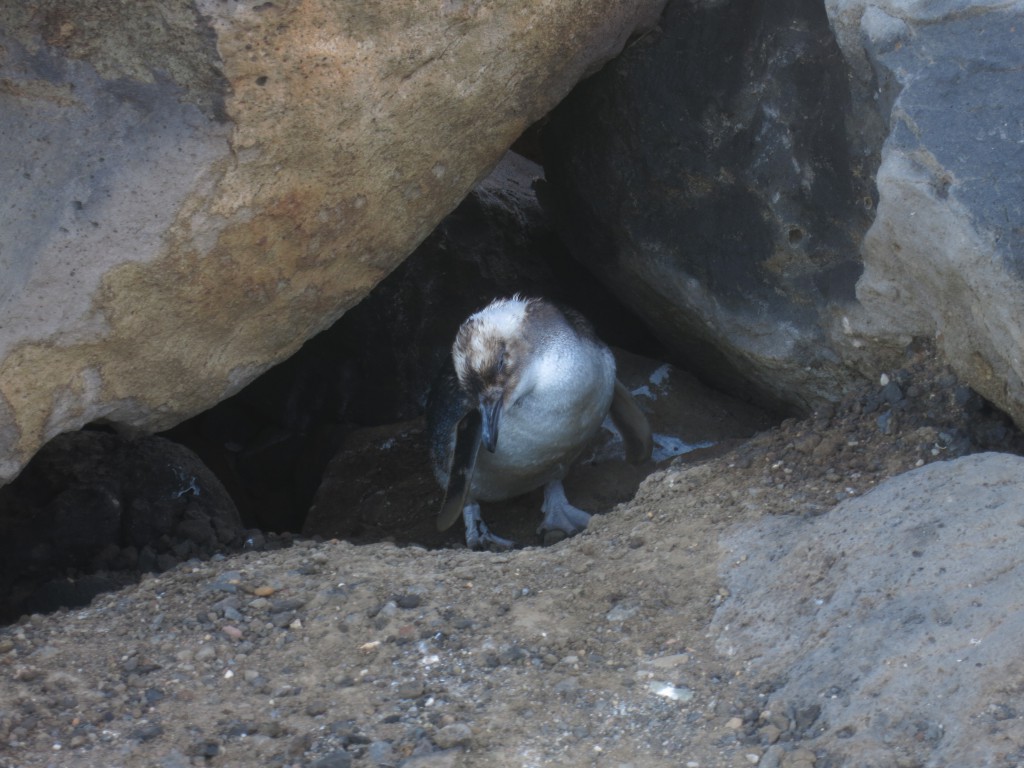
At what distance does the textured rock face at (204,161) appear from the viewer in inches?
125

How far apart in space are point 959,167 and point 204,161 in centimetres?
208

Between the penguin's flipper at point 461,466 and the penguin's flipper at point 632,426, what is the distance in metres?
0.68

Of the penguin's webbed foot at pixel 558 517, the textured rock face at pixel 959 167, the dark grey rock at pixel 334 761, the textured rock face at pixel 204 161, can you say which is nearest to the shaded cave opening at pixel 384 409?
the penguin's webbed foot at pixel 558 517

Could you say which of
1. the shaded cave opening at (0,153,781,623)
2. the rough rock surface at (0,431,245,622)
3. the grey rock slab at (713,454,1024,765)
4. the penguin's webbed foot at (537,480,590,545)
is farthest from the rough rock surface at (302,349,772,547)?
the grey rock slab at (713,454,1024,765)

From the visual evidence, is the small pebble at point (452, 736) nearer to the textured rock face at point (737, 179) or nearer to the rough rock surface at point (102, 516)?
the rough rock surface at point (102, 516)

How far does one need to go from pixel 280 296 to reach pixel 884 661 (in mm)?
2200

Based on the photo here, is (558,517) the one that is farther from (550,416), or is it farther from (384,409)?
(384,409)

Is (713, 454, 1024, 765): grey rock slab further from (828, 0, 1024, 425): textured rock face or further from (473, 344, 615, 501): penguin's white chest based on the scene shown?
(473, 344, 615, 501): penguin's white chest

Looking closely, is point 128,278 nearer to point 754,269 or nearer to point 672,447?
point 754,269

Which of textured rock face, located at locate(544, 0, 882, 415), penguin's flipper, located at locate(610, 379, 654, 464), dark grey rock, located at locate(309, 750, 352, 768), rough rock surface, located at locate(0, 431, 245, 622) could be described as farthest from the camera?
penguin's flipper, located at locate(610, 379, 654, 464)

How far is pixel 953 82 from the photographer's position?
10.7 ft

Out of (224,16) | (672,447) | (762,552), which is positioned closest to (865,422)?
(762,552)

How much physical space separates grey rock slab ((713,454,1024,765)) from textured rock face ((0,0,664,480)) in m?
1.59

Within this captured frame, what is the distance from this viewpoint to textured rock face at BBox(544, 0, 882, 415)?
403cm
